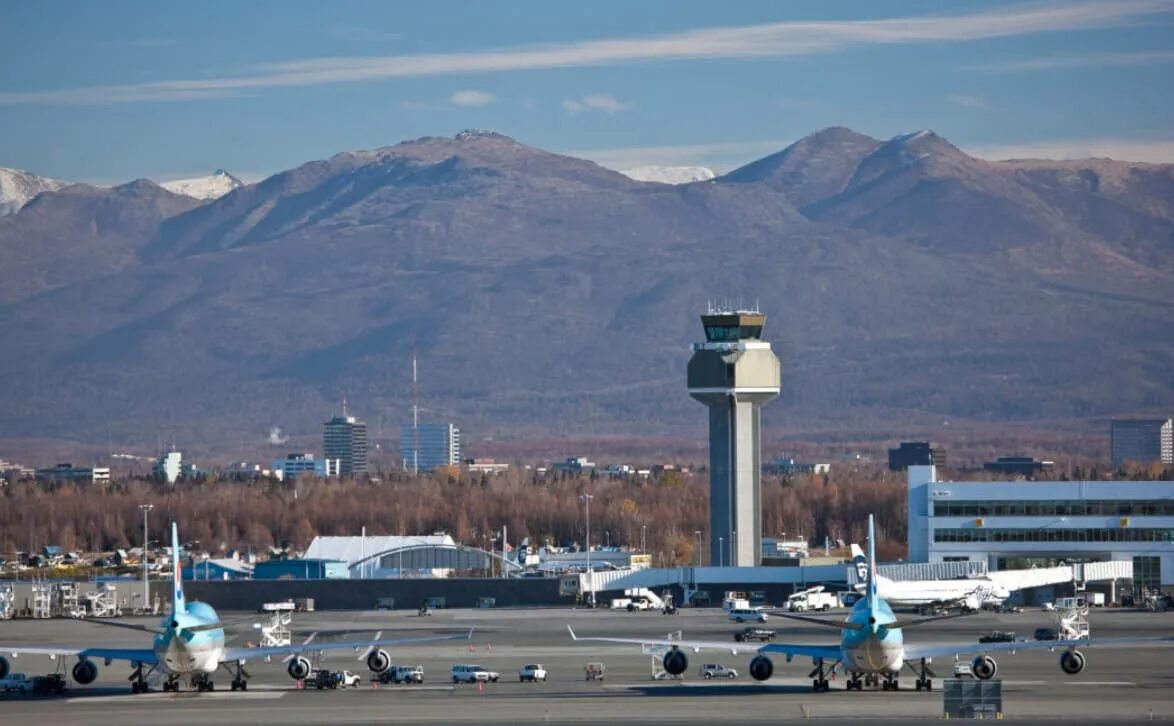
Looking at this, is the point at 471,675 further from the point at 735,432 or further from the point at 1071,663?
the point at 735,432

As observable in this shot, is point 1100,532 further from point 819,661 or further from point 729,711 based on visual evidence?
point 729,711

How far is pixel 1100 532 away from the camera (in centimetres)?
15388

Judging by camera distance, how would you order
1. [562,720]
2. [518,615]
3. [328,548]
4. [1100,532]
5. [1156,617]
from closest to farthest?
[562,720], [1156,617], [518,615], [1100,532], [328,548]

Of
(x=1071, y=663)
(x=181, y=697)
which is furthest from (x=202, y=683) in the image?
(x=1071, y=663)

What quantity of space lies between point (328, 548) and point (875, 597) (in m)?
113

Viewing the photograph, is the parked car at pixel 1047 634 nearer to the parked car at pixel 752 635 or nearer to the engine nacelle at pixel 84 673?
the parked car at pixel 752 635

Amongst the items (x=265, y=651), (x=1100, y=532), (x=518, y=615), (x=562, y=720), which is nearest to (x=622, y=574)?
(x=518, y=615)

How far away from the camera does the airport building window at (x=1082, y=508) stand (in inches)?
6048

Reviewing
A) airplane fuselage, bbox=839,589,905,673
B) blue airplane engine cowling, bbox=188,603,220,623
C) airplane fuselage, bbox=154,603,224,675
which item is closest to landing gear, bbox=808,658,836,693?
airplane fuselage, bbox=839,589,905,673

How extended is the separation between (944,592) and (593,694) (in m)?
66.7

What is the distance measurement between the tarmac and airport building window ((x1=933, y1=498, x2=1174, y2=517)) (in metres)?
38.6

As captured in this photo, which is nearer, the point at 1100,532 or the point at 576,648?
the point at 576,648

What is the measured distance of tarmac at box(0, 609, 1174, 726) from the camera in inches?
2697

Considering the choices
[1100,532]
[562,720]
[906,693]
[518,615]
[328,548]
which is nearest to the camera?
[562,720]
